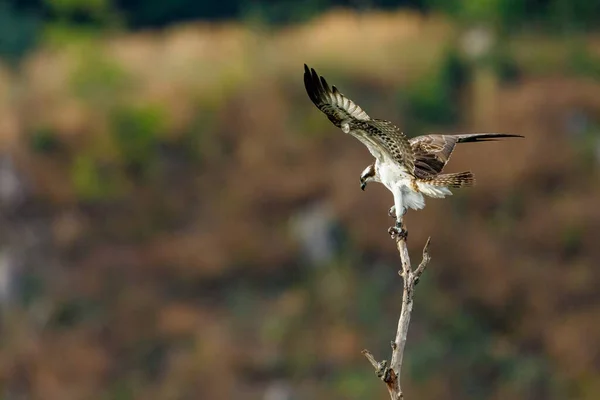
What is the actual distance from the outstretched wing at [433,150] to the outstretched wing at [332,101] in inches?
16.8

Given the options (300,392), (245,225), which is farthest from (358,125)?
(245,225)

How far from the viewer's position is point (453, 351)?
16641 millimetres

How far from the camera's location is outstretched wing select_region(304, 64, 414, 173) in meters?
5.26

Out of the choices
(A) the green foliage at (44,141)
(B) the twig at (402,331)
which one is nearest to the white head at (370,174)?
(B) the twig at (402,331)

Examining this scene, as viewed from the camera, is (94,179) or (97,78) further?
(97,78)

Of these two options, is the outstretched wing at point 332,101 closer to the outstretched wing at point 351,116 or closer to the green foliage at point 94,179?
the outstretched wing at point 351,116

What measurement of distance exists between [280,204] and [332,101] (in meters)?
14.2

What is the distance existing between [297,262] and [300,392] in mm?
2947

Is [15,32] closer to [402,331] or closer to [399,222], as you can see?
[399,222]

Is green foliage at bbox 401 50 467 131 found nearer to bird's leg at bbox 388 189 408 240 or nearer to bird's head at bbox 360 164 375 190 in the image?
bird's head at bbox 360 164 375 190

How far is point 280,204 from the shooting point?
19.5 meters

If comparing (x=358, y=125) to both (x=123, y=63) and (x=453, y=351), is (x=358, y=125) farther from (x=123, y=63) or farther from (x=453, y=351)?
(x=123, y=63)

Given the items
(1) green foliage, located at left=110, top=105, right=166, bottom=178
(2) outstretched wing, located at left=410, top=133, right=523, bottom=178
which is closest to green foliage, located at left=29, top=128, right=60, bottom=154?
(1) green foliage, located at left=110, top=105, right=166, bottom=178

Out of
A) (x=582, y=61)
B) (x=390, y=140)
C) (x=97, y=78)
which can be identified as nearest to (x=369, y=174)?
(x=390, y=140)
